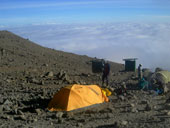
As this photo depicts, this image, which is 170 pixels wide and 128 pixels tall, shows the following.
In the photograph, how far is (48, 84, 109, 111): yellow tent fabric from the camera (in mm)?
9978

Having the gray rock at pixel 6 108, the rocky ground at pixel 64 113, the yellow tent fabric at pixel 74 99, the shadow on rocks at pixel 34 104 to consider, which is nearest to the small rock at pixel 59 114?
the rocky ground at pixel 64 113

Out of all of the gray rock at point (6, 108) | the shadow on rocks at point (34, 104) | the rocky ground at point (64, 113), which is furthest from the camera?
the shadow on rocks at point (34, 104)

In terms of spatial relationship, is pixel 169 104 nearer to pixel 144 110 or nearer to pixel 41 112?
pixel 144 110

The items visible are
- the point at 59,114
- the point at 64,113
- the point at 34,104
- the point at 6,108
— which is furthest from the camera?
the point at 34,104

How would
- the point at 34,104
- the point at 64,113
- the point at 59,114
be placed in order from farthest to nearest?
the point at 34,104 → the point at 64,113 → the point at 59,114

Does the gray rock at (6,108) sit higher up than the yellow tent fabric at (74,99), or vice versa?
the yellow tent fabric at (74,99)

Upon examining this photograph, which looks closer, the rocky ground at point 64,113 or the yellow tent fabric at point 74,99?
the rocky ground at point 64,113

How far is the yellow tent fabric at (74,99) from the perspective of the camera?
9.98 meters

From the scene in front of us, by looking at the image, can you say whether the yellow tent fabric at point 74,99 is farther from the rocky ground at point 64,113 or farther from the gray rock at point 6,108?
the gray rock at point 6,108

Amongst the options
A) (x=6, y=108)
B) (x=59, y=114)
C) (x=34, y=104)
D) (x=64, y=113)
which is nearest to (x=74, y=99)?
(x=64, y=113)

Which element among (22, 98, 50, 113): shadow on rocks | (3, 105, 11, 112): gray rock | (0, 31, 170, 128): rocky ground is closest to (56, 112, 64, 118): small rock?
(0, 31, 170, 128): rocky ground

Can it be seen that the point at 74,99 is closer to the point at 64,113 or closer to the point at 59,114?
the point at 64,113

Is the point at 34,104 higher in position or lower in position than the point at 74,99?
lower

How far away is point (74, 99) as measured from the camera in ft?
33.1
